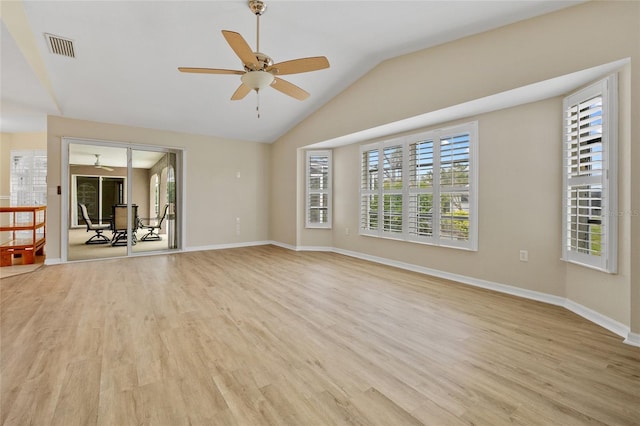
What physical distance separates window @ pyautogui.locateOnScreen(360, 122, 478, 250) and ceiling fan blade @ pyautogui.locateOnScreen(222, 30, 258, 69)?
9.52 ft

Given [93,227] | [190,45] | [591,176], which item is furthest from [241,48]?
[93,227]

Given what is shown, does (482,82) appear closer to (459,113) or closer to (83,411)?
(459,113)

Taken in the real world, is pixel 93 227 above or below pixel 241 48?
below

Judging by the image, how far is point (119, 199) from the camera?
955 centimetres

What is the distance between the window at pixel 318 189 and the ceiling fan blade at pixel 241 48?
3.84 m

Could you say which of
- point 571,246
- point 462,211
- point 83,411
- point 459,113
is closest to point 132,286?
point 83,411

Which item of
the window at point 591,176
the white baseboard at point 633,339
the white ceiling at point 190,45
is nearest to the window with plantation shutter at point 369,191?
the white ceiling at point 190,45

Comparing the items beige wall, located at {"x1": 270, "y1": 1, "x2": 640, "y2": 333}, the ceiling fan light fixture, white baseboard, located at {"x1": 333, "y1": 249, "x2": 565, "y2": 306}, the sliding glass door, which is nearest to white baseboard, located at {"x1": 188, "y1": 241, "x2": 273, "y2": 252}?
the sliding glass door

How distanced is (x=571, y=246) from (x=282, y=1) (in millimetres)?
3890

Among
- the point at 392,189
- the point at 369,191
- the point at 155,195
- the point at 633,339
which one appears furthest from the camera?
the point at 155,195

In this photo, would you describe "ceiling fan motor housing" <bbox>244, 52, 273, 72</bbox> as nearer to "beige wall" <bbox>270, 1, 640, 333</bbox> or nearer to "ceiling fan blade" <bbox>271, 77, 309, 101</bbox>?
"ceiling fan blade" <bbox>271, 77, 309, 101</bbox>

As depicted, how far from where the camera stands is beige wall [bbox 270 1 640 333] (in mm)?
2408

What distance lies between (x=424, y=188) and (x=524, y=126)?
4.87ft

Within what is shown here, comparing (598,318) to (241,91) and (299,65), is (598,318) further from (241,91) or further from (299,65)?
(241,91)
